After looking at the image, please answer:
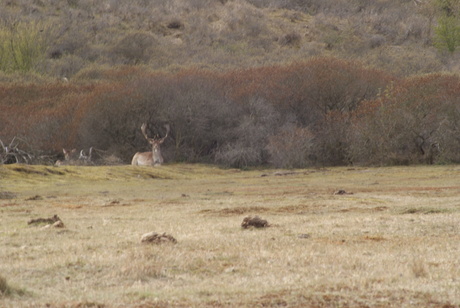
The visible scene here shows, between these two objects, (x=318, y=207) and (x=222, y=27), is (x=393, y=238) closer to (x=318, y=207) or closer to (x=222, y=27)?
(x=318, y=207)

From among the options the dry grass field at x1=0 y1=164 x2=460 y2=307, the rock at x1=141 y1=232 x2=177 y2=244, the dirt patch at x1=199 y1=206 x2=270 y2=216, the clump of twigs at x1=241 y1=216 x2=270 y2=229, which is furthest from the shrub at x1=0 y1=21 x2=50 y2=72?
the rock at x1=141 y1=232 x2=177 y2=244

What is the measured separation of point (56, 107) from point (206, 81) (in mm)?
13591

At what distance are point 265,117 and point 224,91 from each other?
5.72m

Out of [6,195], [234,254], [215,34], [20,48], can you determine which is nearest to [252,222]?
[234,254]

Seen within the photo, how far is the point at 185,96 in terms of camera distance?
59656 mm

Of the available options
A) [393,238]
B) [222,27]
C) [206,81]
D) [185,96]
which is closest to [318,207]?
[393,238]

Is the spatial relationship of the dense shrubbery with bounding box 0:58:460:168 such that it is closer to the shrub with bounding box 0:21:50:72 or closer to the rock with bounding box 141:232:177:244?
the shrub with bounding box 0:21:50:72

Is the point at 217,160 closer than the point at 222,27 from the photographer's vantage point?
Yes

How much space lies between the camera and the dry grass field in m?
8.12

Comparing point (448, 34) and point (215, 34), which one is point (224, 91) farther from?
point (448, 34)

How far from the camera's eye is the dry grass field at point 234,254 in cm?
812

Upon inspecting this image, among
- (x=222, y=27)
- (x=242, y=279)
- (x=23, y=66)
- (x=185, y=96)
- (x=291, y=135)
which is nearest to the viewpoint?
(x=242, y=279)

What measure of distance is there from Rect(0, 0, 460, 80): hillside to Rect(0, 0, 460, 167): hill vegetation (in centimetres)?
34

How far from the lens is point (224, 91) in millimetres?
62781
